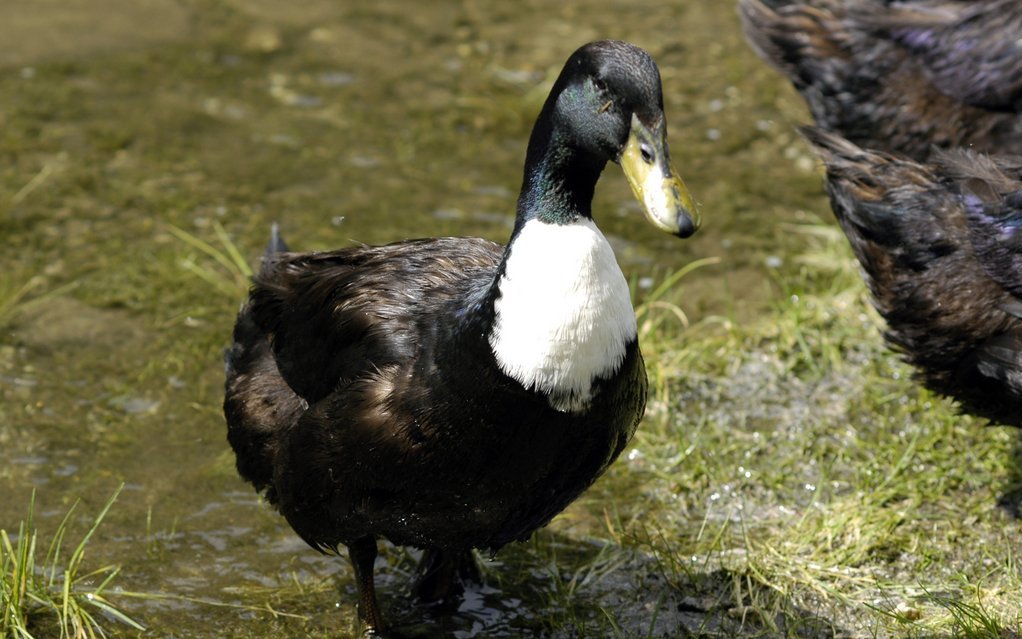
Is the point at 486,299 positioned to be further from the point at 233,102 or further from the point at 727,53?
the point at 727,53

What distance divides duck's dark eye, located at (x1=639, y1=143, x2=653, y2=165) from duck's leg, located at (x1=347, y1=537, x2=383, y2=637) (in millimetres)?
1518

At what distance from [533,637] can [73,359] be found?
2.24 m

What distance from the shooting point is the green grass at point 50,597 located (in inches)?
150

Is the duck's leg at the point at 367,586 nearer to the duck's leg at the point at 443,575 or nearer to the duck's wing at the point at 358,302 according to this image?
the duck's leg at the point at 443,575

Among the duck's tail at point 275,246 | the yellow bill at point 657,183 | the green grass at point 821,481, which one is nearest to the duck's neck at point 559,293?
the yellow bill at point 657,183

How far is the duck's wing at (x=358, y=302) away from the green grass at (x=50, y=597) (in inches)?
30.0

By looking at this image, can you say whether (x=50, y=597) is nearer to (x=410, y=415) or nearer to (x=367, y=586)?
(x=367, y=586)

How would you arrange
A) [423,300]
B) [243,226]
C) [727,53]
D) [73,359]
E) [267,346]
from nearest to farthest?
[423,300] → [267,346] → [73,359] → [243,226] → [727,53]

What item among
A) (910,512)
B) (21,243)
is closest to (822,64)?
(910,512)

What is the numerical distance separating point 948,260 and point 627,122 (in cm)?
168

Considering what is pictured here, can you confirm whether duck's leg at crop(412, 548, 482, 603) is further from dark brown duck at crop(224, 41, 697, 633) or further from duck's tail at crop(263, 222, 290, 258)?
duck's tail at crop(263, 222, 290, 258)

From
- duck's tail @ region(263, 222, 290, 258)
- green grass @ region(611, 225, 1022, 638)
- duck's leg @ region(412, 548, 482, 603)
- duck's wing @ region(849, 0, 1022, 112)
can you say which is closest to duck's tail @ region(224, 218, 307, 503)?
duck's tail @ region(263, 222, 290, 258)

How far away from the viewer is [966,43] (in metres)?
5.17

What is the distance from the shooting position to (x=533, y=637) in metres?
4.24
